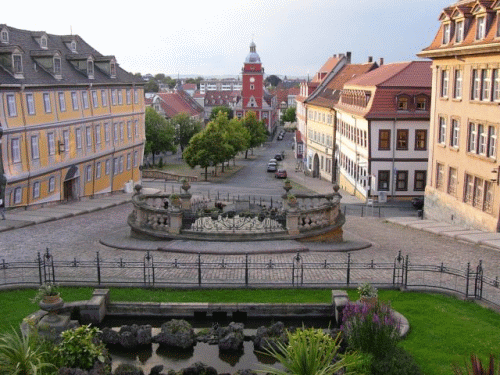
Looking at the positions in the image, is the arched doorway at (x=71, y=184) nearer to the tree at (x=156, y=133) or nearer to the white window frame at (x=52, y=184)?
the white window frame at (x=52, y=184)

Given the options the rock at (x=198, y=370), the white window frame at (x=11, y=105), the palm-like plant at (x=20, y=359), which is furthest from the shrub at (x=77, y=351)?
the white window frame at (x=11, y=105)

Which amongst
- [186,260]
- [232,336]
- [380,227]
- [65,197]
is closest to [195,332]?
[232,336]

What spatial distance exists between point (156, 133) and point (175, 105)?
34.3 meters

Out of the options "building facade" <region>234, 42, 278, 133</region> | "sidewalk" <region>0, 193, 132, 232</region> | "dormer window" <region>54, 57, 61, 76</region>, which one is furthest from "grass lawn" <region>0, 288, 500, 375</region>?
"building facade" <region>234, 42, 278, 133</region>

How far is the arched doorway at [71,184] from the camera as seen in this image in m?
44.2

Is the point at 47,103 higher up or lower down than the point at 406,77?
lower down

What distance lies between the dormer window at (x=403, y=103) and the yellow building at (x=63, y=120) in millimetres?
23400

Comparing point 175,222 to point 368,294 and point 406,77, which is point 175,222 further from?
point 406,77

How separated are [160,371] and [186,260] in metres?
8.81

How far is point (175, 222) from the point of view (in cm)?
2414

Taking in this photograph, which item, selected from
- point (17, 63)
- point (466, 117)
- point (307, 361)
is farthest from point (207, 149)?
point (307, 361)

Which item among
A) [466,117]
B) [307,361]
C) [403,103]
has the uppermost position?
[403,103]

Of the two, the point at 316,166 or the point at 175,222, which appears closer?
the point at 175,222

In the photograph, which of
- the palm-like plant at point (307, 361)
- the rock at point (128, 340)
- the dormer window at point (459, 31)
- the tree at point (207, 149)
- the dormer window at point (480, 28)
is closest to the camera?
the palm-like plant at point (307, 361)
